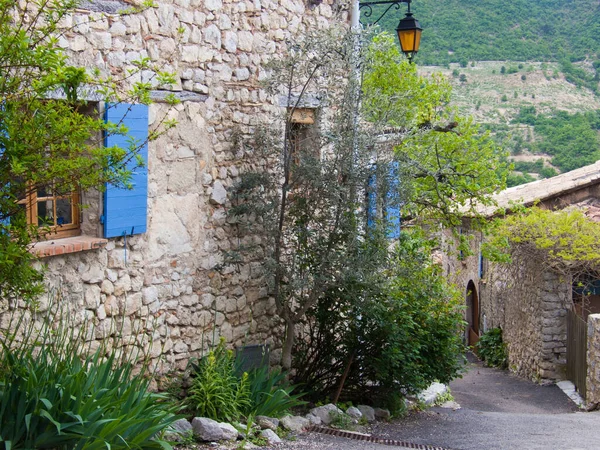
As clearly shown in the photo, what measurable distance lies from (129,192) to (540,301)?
906cm

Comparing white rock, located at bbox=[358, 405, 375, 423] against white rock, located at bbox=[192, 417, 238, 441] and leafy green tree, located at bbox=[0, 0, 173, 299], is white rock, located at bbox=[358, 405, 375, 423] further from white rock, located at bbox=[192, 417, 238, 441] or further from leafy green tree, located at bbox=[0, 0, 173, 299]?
leafy green tree, located at bbox=[0, 0, 173, 299]

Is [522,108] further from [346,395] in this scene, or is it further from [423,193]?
[346,395]

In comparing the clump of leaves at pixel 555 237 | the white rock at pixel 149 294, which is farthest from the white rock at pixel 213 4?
the clump of leaves at pixel 555 237

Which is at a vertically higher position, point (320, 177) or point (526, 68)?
point (526, 68)

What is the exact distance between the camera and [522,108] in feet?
109

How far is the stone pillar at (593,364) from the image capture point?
36.5ft

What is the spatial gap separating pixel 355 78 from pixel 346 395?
3.57 m

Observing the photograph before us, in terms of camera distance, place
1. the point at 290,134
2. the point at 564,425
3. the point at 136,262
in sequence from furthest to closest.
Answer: the point at 564,425, the point at 290,134, the point at 136,262

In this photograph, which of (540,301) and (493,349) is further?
(493,349)

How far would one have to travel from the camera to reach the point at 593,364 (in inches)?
445

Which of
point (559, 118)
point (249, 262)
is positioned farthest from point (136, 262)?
point (559, 118)

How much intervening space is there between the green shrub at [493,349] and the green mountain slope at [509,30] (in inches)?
721

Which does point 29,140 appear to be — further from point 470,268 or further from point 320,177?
point 470,268

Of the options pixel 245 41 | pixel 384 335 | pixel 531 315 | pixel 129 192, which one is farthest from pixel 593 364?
pixel 129 192
